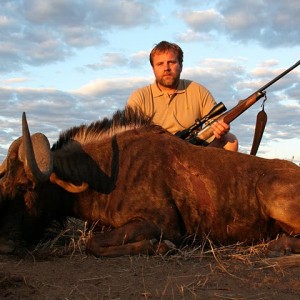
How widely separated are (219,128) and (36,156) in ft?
9.12

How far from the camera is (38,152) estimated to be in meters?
5.00

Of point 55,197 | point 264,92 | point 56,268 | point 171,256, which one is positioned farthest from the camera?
point 264,92

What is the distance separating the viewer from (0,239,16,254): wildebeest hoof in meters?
4.84

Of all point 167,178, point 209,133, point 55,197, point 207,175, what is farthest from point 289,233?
point 55,197

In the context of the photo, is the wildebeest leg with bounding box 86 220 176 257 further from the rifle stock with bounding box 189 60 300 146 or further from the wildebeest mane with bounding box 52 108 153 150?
the rifle stock with bounding box 189 60 300 146

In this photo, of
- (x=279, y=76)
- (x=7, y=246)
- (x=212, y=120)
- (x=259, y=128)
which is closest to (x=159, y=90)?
(x=212, y=120)

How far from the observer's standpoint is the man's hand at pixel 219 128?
22.7 feet

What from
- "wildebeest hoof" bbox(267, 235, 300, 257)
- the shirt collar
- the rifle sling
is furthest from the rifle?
"wildebeest hoof" bbox(267, 235, 300, 257)

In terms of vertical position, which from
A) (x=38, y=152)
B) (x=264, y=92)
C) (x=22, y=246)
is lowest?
(x=22, y=246)

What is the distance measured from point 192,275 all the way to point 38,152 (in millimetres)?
1917

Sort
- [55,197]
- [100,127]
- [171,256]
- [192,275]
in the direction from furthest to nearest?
1. [100,127]
2. [55,197]
3. [171,256]
4. [192,275]

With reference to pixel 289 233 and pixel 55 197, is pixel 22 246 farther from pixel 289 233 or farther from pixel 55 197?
pixel 289 233

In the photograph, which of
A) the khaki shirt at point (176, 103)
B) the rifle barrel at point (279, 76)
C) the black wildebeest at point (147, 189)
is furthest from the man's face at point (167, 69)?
the black wildebeest at point (147, 189)

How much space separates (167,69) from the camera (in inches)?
303
